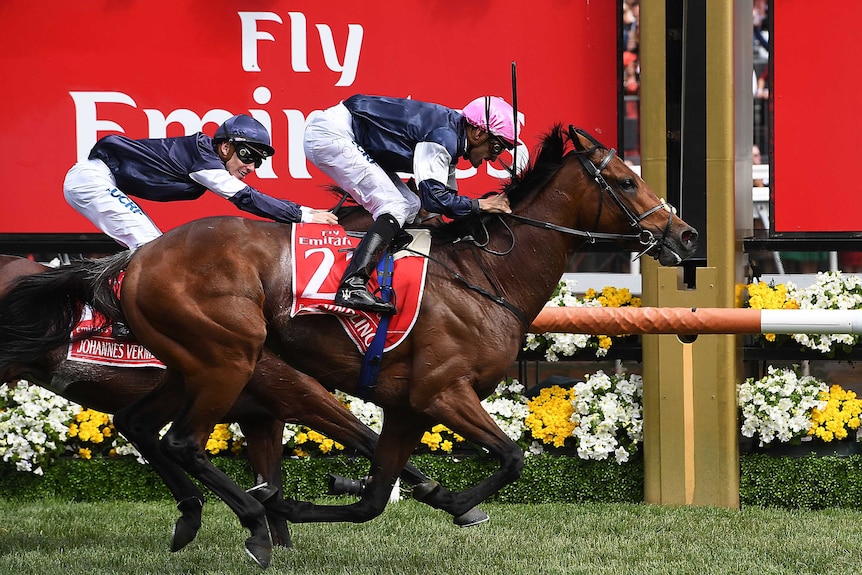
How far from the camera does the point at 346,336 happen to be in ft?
15.1

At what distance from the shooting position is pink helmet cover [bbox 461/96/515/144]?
4.84 meters

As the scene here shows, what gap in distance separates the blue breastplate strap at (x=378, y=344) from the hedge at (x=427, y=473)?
6.52 feet

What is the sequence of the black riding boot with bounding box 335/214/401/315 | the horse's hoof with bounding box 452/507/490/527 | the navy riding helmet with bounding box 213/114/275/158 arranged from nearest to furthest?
the black riding boot with bounding box 335/214/401/315 < the horse's hoof with bounding box 452/507/490/527 < the navy riding helmet with bounding box 213/114/275/158

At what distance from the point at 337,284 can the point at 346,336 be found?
211 mm

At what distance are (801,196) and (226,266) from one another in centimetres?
369

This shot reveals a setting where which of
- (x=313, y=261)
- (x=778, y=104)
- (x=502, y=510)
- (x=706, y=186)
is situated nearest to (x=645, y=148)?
(x=706, y=186)

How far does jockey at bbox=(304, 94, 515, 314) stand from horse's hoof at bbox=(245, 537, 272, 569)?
1.17m

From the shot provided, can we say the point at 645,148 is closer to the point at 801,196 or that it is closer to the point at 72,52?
the point at 801,196

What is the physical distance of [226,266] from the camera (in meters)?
4.56

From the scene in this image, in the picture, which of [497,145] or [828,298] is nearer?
[497,145]

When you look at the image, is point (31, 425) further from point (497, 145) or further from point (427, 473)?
point (497, 145)

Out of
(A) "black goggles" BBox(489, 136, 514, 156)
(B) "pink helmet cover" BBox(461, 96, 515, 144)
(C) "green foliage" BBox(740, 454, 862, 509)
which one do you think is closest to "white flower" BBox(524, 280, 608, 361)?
(C) "green foliage" BBox(740, 454, 862, 509)

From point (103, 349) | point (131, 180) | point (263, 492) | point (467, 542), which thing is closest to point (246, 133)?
point (131, 180)

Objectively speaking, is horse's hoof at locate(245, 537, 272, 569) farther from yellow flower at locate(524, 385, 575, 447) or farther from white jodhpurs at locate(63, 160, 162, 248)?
yellow flower at locate(524, 385, 575, 447)
